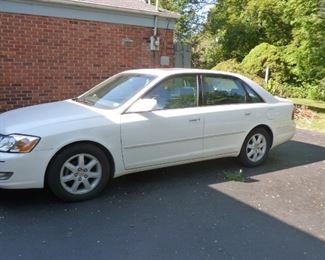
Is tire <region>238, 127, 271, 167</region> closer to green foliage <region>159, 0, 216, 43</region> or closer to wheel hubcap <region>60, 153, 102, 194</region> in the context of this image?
wheel hubcap <region>60, 153, 102, 194</region>

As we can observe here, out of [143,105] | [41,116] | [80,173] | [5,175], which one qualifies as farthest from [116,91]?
[5,175]

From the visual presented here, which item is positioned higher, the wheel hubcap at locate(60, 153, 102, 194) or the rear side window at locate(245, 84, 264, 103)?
the rear side window at locate(245, 84, 264, 103)

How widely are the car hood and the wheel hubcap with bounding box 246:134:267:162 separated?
2447 mm

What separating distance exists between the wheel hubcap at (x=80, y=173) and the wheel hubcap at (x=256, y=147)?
2.44 m

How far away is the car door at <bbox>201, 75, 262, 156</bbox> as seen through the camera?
554 centimetres

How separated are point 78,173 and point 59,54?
4844 millimetres

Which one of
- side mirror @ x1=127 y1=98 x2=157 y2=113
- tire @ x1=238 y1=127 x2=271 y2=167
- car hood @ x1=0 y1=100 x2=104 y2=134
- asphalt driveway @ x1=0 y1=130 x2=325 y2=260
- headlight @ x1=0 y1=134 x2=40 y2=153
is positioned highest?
side mirror @ x1=127 y1=98 x2=157 y2=113

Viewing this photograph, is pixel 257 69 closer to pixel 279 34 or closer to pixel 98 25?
pixel 279 34

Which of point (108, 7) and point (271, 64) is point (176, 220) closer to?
point (108, 7)

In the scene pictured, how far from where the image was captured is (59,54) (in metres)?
8.78

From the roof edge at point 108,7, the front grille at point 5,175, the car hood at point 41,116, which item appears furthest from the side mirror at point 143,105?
the roof edge at point 108,7

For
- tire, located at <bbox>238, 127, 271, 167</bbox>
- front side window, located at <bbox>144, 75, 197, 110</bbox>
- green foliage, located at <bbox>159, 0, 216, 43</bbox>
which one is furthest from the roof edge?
green foliage, located at <bbox>159, 0, 216, 43</bbox>

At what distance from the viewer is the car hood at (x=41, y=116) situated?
4402mm

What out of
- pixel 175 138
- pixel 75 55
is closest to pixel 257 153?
pixel 175 138
